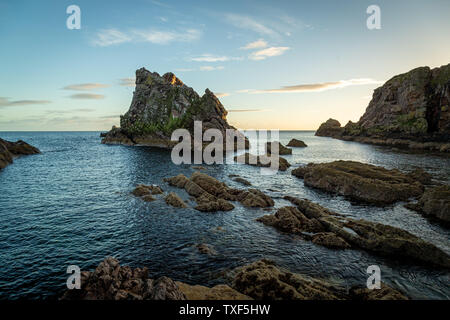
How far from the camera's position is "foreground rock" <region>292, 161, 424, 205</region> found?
122 feet

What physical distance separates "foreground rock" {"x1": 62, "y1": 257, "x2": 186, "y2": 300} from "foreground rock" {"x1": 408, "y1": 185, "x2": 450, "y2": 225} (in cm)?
3332

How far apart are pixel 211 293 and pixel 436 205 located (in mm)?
32207

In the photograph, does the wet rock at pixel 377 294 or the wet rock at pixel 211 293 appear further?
Result: the wet rock at pixel 211 293

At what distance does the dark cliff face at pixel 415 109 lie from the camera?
377 ft

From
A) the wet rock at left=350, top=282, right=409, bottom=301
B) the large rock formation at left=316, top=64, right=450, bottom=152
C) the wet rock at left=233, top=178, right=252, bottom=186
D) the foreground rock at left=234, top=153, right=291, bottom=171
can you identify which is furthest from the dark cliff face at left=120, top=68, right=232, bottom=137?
the wet rock at left=350, top=282, right=409, bottom=301

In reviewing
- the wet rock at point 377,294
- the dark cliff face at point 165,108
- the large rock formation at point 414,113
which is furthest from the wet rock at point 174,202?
the large rock formation at point 414,113

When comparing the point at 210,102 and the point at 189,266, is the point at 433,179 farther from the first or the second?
the point at 210,102

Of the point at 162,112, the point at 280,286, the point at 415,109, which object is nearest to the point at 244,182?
the point at 280,286

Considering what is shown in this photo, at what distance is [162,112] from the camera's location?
159m

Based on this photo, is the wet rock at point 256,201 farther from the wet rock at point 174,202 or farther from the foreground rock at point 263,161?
the foreground rock at point 263,161

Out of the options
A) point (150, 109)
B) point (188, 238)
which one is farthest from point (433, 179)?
point (150, 109)

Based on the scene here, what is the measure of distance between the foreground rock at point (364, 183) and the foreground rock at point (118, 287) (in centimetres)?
3470

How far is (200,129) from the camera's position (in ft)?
436
